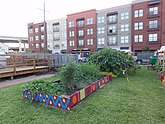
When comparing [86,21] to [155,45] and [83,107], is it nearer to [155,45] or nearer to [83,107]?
[155,45]

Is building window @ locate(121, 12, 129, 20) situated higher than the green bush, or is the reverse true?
building window @ locate(121, 12, 129, 20)

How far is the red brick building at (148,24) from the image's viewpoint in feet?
75.6

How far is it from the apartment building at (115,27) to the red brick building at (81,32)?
1.46 m

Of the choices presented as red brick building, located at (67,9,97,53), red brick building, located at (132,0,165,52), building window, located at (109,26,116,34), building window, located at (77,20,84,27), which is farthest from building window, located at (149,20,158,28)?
building window, located at (77,20,84,27)

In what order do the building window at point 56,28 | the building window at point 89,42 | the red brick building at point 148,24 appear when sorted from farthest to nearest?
the building window at point 56,28
the building window at point 89,42
the red brick building at point 148,24

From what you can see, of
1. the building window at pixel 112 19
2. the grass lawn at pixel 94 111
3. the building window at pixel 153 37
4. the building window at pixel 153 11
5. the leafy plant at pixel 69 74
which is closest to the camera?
the grass lawn at pixel 94 111

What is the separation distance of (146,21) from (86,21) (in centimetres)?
1318

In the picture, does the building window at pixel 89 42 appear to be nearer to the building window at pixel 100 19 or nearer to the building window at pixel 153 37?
the building window at pixel 100 19

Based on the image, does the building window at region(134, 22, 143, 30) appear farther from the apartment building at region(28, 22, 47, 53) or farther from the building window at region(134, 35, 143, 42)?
the apartment building at region(28, 22, 47, 53)

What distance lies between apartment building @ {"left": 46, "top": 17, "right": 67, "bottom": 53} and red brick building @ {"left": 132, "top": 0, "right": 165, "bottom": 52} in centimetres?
1839

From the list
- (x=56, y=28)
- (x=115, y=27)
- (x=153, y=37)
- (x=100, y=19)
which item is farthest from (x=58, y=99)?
(x=56, y=28)

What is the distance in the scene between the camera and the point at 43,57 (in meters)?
12.4

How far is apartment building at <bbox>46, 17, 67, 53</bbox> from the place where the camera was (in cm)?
3587

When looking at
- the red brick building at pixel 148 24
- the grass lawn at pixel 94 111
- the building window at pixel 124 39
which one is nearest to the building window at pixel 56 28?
the building window at pixel 124 39
